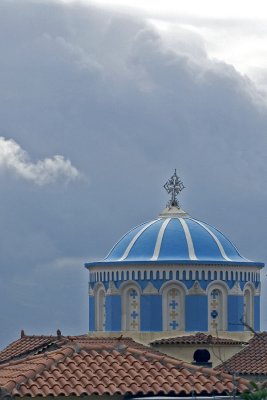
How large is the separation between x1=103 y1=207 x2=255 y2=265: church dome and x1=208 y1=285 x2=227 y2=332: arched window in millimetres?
933

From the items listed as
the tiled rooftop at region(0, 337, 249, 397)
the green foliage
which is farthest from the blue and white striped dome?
the green foliage

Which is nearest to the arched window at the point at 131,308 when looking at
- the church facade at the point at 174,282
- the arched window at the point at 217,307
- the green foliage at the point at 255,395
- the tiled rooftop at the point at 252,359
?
the church facade at the point at 174,282

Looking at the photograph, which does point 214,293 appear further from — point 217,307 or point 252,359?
point 252,359

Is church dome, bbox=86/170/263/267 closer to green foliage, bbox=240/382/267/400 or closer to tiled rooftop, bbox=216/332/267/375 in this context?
tiled rooftop, bbox=216/332/267/375

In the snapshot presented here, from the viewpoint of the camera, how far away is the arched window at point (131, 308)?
4559cm

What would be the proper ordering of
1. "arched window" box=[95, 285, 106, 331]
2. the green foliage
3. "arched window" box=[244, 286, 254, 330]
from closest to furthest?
the green foliage < "arched window" box=[244, 286, 254, 330] < "arched window" box=[95, 285, 106, 331]

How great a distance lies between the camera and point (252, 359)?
4347cm

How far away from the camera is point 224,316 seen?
45625mm

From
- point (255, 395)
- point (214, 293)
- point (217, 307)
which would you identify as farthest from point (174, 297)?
point (255, 395)

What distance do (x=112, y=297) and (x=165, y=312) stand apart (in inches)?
74.0

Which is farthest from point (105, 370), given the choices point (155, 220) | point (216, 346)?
point (155, 220)

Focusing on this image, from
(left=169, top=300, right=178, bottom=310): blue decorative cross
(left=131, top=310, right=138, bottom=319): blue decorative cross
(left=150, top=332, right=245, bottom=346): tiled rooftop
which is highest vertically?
(left=169, top=300, right=178, bottom=310): blue decorative cross

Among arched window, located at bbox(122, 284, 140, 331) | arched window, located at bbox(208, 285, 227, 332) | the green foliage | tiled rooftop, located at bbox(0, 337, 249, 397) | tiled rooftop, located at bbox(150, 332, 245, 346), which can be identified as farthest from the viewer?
arched window, located at bbox(122, 284, 140, 331)

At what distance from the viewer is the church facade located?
45.2 m
